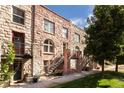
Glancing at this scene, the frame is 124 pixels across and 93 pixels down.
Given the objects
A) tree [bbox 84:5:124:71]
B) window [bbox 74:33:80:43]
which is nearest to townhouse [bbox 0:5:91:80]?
window [bbox 74:33:80:43]

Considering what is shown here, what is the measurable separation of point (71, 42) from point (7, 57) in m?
14.9

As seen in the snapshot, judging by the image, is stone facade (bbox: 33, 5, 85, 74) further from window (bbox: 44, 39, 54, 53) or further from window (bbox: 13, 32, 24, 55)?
window (bbox: 13, 32, 24, 55)

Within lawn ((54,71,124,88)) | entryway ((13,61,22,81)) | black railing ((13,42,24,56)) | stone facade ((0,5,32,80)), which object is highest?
stone facade ((0,5,32,80))

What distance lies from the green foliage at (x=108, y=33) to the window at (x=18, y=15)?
5921 millimetres

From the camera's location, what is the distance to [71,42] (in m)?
29.3

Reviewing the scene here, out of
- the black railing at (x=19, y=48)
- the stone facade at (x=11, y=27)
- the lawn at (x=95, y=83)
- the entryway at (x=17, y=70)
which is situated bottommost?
the lawn at (x=95, y=83)

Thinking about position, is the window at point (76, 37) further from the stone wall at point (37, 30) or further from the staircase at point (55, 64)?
the staircase at point (55, 64)

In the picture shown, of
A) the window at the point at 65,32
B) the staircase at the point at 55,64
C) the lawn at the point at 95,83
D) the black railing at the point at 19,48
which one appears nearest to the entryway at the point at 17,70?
the black railing at the point at 19,48

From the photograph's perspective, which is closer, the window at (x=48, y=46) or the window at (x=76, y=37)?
the window at (x=48, y=46)

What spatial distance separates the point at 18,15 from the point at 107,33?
711cm

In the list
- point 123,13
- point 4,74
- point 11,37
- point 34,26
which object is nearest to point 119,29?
point 123,13

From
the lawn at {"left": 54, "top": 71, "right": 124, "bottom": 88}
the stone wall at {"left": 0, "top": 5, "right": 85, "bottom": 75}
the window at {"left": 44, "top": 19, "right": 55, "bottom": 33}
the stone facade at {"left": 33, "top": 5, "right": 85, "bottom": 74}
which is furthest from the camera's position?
the window at {"left": 44, "top": 19, "right": 55, "bottom": 33}

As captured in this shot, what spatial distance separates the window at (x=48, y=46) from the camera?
23.1 m

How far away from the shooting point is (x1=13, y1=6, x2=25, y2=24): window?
18.1m
